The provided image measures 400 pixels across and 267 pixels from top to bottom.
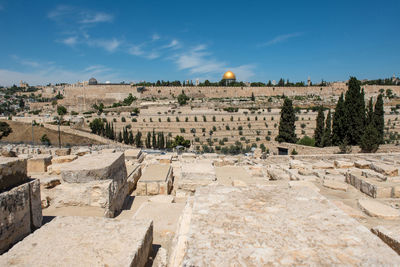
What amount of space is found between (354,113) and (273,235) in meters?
16.9

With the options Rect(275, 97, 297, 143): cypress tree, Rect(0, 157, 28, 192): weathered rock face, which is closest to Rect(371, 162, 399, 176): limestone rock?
Rect(0, 157, 28, 192): weathered rock face

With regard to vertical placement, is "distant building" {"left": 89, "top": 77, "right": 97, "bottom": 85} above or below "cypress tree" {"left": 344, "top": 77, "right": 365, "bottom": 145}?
above

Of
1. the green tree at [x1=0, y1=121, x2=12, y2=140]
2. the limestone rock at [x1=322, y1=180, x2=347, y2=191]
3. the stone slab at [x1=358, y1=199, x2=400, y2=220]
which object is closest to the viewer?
the stone slab at [x1=358, y1=199, x2=400, y2=220]

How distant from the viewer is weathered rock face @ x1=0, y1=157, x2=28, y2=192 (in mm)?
2174

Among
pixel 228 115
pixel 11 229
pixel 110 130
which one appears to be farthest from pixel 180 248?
pixel 228 115

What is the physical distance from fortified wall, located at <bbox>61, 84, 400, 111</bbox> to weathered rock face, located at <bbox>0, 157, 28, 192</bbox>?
6472 centimetres

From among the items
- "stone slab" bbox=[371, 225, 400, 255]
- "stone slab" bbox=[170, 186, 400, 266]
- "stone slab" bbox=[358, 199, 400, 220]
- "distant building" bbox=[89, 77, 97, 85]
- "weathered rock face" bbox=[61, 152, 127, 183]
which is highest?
"distant building" bbox=[89, 77, 97, 85]

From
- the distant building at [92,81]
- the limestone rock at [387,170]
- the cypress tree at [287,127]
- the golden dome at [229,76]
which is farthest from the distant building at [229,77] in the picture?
the limestone rock at [387,170]

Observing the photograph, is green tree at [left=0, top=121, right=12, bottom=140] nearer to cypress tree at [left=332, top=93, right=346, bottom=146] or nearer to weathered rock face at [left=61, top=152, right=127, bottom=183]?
weathered rock face at [left=61, top=152, right=127, bottom=183]

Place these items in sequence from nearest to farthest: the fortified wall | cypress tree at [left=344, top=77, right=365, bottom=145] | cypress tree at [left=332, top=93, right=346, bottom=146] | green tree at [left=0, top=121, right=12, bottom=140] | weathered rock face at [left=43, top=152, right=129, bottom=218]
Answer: weathered rock face at [left=43, top=152, right=129, bottom=218] → cypress tree at [left=344, top=77, right=365, bottom=145] → cypress tree at [left=332, top=93, right=346, bottom=146] → green tree at [left=0, top=121, right=12, bottom=140] → the fortified wall

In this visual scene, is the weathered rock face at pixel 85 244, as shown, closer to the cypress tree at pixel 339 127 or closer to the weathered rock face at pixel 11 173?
the weathered rock face at pixel 11 173

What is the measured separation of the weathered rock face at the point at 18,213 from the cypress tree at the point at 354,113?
17.1m

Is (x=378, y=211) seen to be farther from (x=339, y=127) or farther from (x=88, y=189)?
(x=339, y=127)

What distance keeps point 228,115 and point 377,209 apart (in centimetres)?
3268
